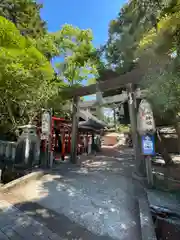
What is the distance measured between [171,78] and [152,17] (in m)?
1.38

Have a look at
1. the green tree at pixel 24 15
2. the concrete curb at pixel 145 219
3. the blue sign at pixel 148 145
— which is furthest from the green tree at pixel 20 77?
the green tree at pixel 24 15

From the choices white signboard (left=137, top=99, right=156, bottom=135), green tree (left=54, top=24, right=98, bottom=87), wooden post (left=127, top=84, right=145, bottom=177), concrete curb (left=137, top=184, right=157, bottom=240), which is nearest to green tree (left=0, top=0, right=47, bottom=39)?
green tree (left=54, top=24, right=98, bottom=87)

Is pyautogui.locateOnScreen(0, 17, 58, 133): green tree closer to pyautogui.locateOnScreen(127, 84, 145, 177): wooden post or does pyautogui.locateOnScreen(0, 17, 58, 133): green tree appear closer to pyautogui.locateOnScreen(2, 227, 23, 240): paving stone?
pyautogui.locateOnScreen(127, 84, 145, 177): wooden post

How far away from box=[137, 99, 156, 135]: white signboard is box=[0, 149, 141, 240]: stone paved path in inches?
61.6

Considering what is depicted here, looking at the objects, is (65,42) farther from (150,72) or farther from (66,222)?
(66,222)

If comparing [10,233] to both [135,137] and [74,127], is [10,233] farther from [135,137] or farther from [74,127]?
[74,127]

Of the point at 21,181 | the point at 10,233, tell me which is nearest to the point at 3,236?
the point at 10,233

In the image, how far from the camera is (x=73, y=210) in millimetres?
2943

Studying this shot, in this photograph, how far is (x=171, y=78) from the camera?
2703 mm

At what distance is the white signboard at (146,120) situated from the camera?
Answer: 3.90 meters

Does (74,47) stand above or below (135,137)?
above

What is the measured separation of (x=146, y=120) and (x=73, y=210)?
262cm

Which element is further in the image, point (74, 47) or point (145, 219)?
point (74, 47)

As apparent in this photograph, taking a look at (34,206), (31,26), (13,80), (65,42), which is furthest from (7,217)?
(31,26)
